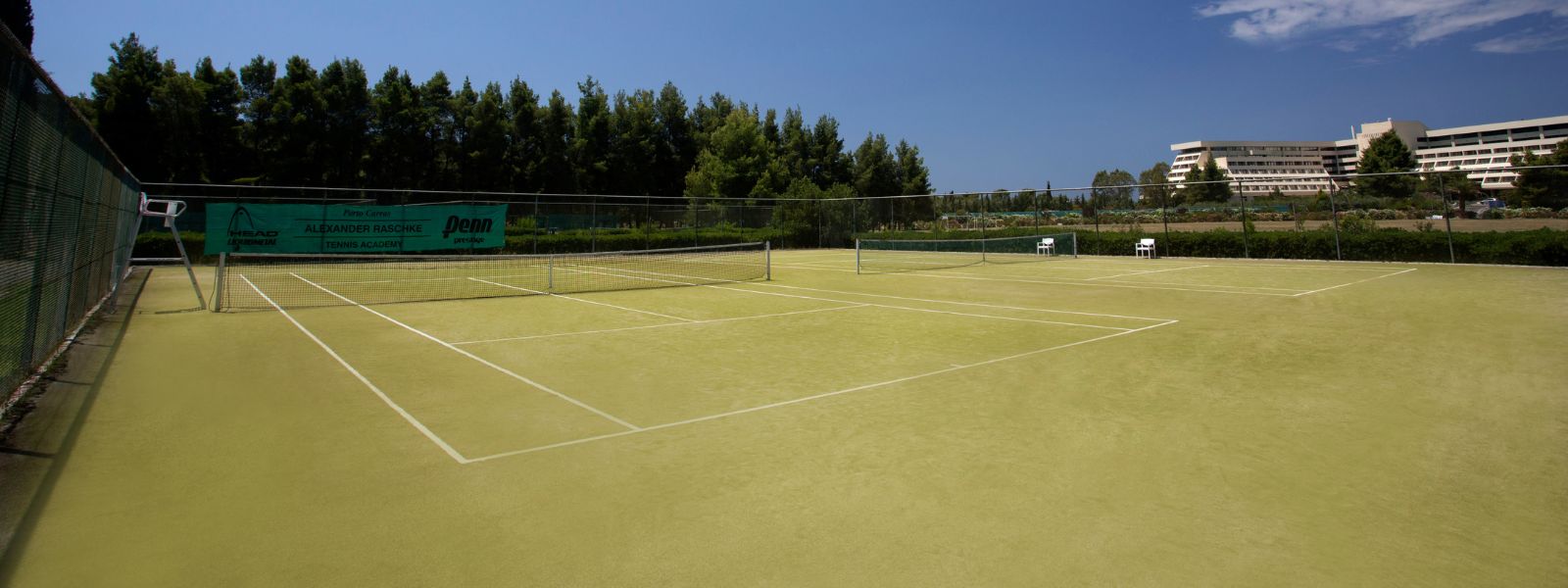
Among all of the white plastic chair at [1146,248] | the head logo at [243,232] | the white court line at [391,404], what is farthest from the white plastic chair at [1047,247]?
the head logo at [243,232]

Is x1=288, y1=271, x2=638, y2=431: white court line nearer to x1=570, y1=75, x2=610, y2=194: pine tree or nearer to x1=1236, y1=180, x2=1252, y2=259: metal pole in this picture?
x1=1236, y1=180, x2=1252, y2=259: metal pole

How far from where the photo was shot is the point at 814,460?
439 centimetres

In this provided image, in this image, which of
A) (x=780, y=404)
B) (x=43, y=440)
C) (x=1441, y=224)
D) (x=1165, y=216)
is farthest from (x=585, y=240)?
(x=1441, y=224)

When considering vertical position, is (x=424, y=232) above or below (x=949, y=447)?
above

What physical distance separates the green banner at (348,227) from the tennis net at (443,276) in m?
0.69

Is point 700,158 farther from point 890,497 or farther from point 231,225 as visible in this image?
point 890,497

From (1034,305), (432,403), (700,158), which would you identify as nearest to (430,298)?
(432,403)

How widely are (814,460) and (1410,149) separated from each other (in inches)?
6698

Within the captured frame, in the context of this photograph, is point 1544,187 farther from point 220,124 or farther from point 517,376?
point 220,124

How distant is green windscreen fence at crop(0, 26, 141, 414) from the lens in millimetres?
4961

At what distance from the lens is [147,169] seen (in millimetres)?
33344

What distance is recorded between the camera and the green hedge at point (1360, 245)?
61.5ft

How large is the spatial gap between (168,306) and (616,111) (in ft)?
139

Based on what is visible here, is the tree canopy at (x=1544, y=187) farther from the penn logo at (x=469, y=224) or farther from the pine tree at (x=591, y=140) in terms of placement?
the pine tree at (x=591, y=140)
